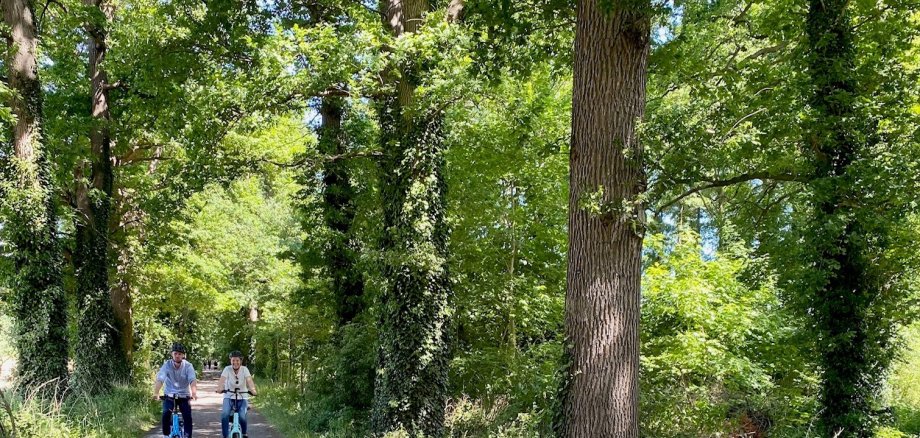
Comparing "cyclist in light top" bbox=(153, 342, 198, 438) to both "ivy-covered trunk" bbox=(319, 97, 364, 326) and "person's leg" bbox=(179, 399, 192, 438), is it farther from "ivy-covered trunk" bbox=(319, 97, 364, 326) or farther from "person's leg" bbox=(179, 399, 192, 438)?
"ivy-covered trunk" bbox=(319, 97, 364, 326)

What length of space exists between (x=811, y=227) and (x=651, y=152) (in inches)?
200

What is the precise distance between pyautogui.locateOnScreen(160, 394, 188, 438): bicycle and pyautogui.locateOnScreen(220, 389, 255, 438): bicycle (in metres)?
0.66

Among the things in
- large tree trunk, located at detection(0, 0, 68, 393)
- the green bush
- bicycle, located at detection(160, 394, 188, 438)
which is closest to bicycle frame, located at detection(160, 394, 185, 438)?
bicycle, located at detection(160, 394, 188, 438)

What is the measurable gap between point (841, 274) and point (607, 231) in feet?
21.2

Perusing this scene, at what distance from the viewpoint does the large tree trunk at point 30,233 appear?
38.7ft

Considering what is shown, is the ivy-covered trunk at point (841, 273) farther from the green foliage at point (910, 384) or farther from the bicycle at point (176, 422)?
the bicycle at point (176, 422)

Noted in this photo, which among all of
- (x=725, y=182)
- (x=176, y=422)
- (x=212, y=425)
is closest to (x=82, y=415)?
(x=176, y=422)

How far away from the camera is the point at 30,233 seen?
11.9 m

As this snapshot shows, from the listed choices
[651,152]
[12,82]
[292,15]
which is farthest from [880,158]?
[12,82]

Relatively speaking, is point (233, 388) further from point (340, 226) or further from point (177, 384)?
point (340, 226)

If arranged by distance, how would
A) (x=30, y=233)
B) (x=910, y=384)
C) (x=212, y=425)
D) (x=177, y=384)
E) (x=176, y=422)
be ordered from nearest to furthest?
(x=176, y=422) < (x=177, y=384) < (x=30, y=233) < (x=212, y=425) < (x=910, y=384)

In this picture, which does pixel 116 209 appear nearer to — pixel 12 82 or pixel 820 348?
pixel 12 82

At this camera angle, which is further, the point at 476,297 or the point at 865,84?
the point at 476,297

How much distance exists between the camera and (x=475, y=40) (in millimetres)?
9445
